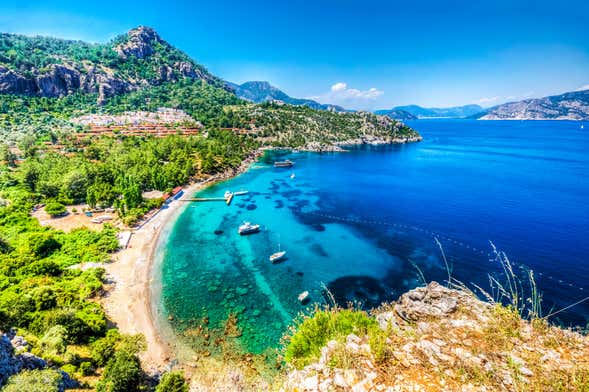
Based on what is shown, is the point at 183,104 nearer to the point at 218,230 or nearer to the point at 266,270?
the point at 218,230

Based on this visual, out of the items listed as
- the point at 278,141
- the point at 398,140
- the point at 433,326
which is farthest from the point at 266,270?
the point at 398,140

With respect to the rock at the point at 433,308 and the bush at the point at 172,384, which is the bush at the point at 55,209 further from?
the rock at the point at 433,308

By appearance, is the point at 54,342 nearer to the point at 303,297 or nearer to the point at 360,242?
the point at 303,297

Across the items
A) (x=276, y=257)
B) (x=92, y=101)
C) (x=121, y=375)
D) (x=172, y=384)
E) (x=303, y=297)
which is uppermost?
(x=92, y=101)

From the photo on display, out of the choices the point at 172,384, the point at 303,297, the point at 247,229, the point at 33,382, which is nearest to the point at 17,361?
the point at 33,382

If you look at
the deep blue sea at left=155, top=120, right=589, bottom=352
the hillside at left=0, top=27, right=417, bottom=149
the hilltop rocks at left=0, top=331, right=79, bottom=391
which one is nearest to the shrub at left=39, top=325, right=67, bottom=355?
the hilltop rocks at left=0, top=331, right=79, bottom=391

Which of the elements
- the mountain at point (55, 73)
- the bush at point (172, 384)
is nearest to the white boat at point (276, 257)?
the bush at point (172, 384)
